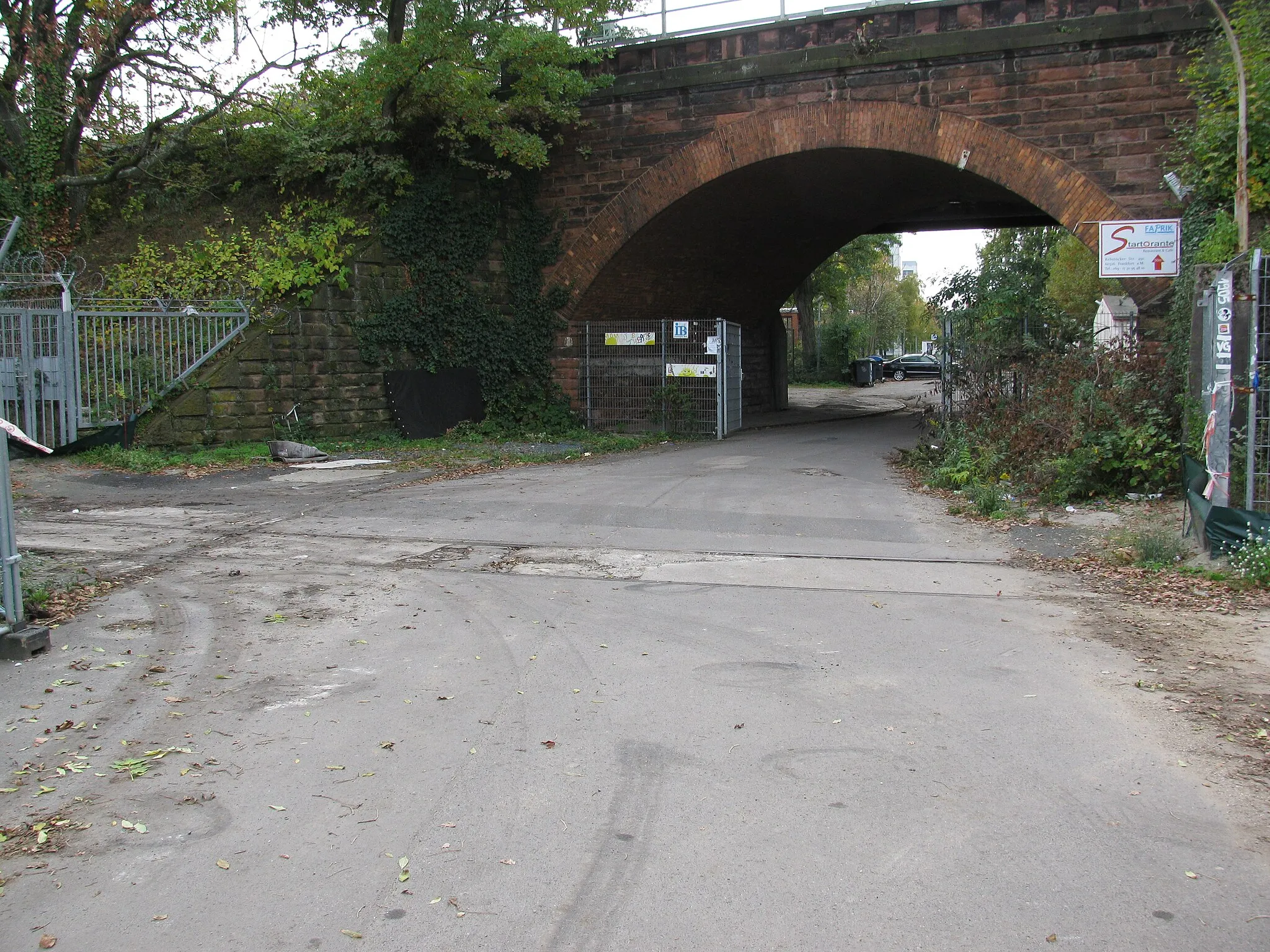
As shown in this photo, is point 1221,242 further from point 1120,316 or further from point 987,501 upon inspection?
point 987,501

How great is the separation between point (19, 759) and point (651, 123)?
15.7 m

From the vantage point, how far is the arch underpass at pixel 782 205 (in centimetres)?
1544

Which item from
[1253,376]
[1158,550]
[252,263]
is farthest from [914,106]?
[252,263]

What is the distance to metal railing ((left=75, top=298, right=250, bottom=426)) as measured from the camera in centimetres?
1472

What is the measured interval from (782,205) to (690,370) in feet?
12.7

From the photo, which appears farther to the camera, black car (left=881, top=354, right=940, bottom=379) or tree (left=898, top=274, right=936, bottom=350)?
tree (left=898, top=274, right=936, bottom=350)

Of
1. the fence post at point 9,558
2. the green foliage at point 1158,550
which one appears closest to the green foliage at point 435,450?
the fence post at point 9,558

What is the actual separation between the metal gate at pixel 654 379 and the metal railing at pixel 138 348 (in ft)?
21.6

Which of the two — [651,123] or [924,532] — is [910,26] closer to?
[651,123]

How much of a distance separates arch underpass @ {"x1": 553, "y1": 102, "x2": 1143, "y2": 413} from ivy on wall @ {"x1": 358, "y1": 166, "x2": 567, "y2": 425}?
2.48ft

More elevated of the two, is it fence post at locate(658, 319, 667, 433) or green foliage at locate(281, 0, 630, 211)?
green foliage at locate(281, 0, 630, 211)

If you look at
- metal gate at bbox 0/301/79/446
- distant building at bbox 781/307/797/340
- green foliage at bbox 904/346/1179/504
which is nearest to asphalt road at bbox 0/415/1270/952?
green foliage at bbox 904/346/1179/504

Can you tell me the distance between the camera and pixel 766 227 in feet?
70.1

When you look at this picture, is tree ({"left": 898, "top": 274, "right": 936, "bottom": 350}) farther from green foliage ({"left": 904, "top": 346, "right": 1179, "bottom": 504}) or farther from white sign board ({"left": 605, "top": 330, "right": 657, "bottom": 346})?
green foliage ({"left": 904, "top": 346, "right": 1179, "bottom": 504})
